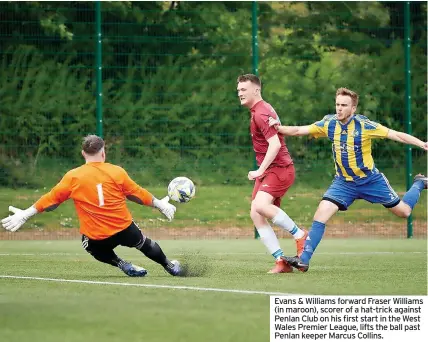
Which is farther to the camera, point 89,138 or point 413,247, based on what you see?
point 413,247

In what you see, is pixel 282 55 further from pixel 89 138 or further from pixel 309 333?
pixel 309 333

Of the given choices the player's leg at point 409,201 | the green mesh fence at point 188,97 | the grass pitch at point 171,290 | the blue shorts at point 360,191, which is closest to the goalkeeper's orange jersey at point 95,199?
the grass pitch at point 171,290

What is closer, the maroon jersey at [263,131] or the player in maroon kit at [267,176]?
the maroon jersey at [263,131]

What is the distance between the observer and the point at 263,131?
10.7 metres

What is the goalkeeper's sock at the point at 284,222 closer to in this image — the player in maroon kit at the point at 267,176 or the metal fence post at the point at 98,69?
the player in maroon kit at the point at 267,176

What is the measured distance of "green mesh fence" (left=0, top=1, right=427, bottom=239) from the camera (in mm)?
17484

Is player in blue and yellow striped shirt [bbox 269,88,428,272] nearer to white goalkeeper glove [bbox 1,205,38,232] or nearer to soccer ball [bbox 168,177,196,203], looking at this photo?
soccer ball [bbox 168,177,196,203]

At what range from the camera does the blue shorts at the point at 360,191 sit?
10781 millimetres

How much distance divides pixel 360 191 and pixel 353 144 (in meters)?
0.45

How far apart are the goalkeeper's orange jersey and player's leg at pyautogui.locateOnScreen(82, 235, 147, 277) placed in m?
0.07

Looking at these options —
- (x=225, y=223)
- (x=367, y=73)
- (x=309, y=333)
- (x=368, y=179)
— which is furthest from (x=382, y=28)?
(x=309, y=333)

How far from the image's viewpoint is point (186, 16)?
18.2 meters

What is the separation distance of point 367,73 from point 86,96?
4.59 meters

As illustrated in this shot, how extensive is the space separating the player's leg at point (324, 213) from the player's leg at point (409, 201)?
0.64 m
